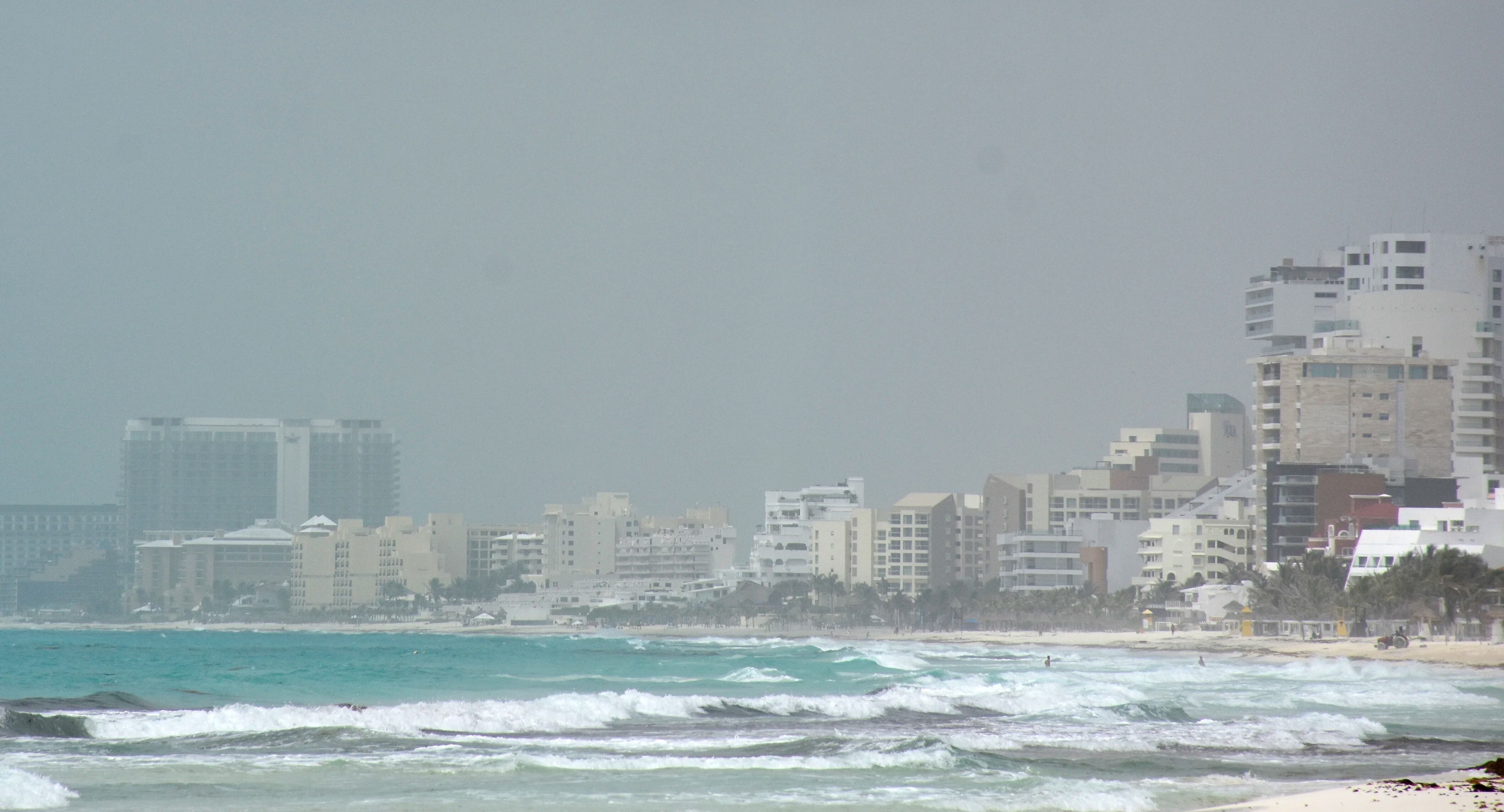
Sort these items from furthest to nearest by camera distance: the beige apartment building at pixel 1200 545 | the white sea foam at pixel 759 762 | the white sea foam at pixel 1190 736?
the beige apartment building at pixel 1200 545 < the white sea foam at pixel 1190 736 < the white sea foam at pixel 759 762

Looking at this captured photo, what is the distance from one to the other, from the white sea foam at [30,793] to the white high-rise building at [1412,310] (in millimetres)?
97875

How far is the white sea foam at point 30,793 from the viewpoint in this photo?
2469 cm

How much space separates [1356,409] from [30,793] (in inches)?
3922

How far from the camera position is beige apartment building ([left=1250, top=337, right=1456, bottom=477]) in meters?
114

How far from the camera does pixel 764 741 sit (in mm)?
33938

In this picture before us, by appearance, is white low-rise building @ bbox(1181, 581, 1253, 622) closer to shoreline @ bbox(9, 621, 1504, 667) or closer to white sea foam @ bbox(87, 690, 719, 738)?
shoreline @ bbox(9, 621, 1504, 667)

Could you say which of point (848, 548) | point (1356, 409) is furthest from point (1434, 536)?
point (848, 548)

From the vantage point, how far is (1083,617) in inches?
4919

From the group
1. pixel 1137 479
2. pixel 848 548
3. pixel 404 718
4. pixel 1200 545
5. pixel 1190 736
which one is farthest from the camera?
pixel 848 548

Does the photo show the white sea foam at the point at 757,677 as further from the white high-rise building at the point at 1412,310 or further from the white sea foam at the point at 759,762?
the white high-rise building at the point at 1412,310

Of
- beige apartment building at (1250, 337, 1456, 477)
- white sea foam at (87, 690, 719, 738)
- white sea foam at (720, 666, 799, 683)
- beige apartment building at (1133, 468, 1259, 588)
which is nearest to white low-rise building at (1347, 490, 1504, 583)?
beige apartment building at (1250, 337, 1456, 477)

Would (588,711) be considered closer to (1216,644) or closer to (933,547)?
(1216,644)

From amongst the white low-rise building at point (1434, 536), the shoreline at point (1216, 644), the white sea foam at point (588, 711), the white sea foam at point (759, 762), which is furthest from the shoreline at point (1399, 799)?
the white low-rise building at point (1434, 536)

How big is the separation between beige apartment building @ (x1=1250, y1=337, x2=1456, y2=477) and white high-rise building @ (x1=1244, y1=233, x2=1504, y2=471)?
1027 mm
